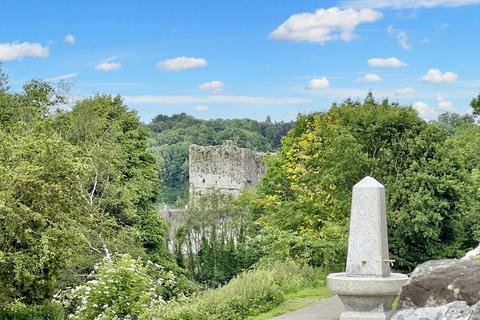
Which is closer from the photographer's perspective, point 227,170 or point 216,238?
point 216,238

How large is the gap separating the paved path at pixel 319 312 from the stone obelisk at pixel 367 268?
315 centimetres

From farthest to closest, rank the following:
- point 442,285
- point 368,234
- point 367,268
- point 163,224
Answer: point 163,224
point 368,234
point 367,268
point 442,285

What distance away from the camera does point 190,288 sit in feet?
120

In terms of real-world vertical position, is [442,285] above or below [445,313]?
above

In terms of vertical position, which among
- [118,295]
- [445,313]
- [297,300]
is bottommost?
[297,300]

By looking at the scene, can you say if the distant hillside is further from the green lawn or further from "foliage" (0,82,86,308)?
the green lawn

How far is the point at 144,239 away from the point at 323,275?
16.8 m

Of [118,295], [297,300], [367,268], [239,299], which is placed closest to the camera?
[367,268]

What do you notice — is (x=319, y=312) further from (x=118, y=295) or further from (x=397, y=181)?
(x=397, y=181)

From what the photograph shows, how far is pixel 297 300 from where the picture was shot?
20.0m

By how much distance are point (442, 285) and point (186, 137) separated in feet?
274

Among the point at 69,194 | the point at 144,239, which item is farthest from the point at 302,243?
the point at 144,239

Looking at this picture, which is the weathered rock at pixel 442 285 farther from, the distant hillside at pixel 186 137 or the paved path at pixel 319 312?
the distant hillside at pixel 186 137

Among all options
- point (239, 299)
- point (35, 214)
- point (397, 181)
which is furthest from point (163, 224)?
point (239, 299)
